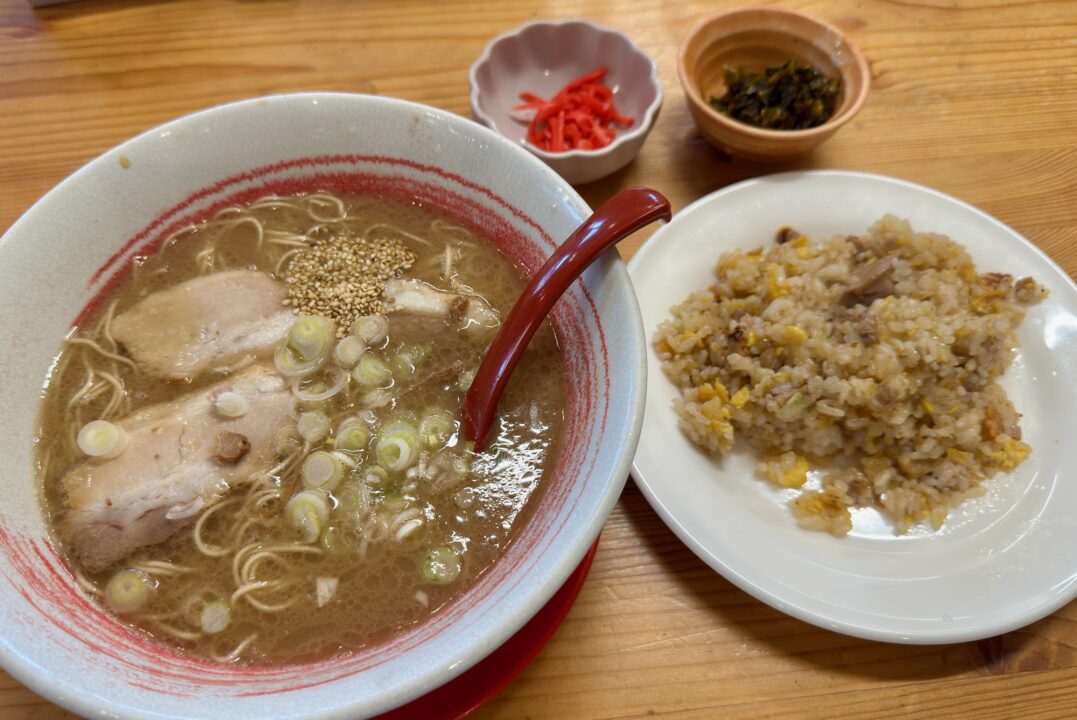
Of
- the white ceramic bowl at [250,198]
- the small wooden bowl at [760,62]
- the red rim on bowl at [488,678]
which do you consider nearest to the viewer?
the white ceramic bowl at [250,198]

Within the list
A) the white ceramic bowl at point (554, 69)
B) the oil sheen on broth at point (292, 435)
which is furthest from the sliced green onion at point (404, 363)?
the white ceramic bowl at point (554, 69)

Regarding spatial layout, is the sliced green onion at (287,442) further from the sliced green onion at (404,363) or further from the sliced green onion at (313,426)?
the sliced green onion at (404,363)

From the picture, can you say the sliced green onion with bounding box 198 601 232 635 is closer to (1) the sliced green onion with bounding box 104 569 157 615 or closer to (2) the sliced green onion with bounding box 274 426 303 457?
(1) the sliced green onion with bounding box 104 569 157 615

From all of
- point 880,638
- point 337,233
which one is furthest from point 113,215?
point 880,638

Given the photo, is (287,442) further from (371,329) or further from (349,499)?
(371,329)

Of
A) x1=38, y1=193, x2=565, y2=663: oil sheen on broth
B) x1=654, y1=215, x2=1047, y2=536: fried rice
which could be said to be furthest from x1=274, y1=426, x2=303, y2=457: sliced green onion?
x1=654, y1=215, x2=1047, y2=536: fried rice

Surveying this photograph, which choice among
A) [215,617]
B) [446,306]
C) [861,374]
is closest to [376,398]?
[446,306]
